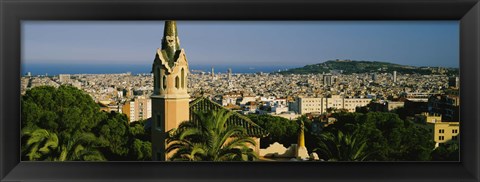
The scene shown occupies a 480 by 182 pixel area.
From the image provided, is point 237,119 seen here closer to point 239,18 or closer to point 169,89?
point 169,89

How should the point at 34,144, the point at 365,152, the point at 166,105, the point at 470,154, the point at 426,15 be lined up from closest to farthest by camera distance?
1. the point at 426,15
2. the point at 470,154
3. the point at 34,144
4. the point at 365,152
5. the point at 166,105

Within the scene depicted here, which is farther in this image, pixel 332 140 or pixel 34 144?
pixel 332 140

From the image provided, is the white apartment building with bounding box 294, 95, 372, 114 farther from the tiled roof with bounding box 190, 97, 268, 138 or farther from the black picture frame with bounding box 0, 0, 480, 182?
the black picture frame with bounding box 0, 0, 480, 182

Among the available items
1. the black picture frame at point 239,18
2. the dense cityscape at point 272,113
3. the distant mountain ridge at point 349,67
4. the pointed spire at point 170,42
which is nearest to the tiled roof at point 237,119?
the dense cityscape at point 272,113

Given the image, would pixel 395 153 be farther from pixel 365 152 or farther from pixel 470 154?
pixel 470 154

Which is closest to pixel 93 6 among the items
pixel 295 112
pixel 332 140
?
pixel 332 140

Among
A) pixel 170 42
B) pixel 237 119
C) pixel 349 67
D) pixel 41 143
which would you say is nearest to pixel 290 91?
pixel 349 67
